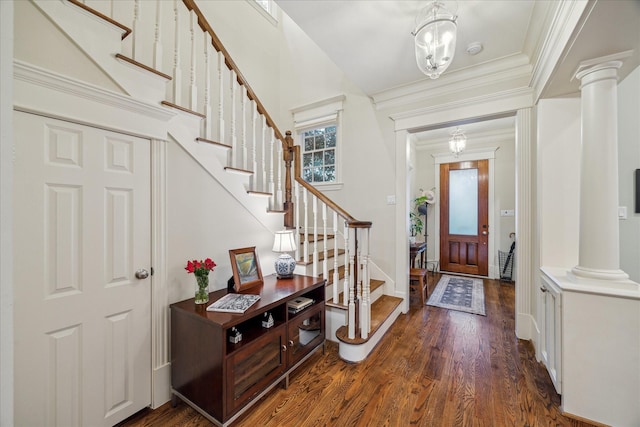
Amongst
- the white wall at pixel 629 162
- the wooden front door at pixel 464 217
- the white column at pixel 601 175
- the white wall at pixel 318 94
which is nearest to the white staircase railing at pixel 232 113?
the white wall at pixel 318 94

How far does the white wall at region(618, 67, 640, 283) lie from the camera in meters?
2.37

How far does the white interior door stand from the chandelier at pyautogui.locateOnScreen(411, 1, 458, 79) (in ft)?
6.65

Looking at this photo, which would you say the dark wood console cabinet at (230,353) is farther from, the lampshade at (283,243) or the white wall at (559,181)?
the white wall at (559,181)

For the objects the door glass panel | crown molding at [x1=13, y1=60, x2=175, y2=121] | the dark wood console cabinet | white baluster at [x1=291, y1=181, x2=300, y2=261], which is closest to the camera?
crown molding at [x1=13, y1=60, x2=175, y2=121]

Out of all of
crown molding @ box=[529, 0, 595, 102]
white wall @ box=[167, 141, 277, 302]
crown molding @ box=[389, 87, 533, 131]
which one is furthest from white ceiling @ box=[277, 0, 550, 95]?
white wall @ box=[167, 141, 277, 302]

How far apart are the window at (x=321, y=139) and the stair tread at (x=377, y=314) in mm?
1685

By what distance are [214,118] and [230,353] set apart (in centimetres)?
264

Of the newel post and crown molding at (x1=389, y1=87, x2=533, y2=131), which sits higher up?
→ crown molding at (x1=389, y1=87, x2=533, y2=131)

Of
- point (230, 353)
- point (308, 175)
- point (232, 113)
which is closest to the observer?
point (230, 353)

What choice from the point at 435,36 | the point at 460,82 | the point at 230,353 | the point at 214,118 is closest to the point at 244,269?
the point at 230,353

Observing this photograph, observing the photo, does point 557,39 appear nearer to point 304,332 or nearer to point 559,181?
point 559,181

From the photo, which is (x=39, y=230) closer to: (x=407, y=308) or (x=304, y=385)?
(x=304, y=385)

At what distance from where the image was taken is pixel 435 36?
5.92 ft

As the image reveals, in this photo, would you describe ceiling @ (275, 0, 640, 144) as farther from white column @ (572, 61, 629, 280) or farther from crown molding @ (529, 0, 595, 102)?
white column @ (572, 61, 629, 280)
